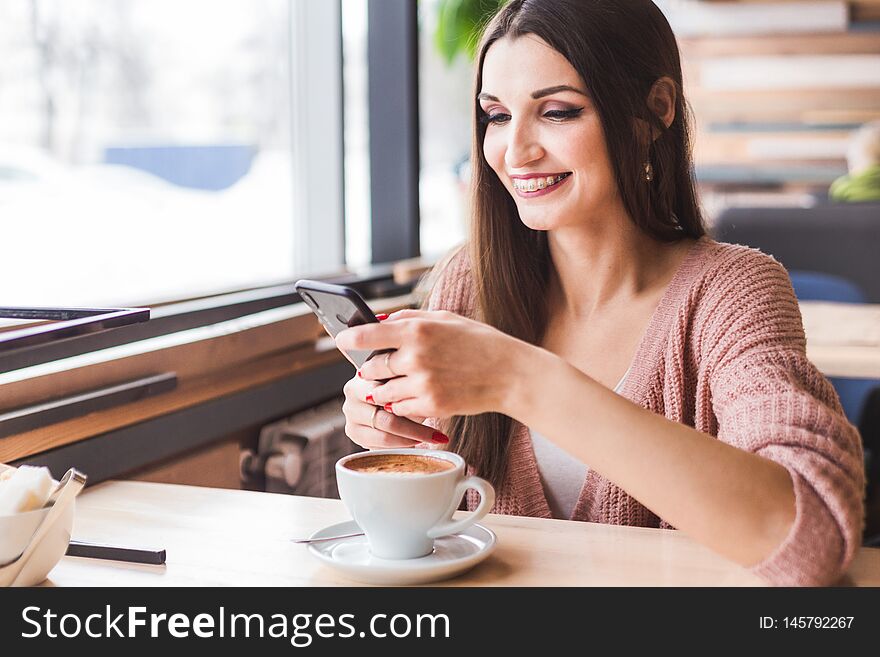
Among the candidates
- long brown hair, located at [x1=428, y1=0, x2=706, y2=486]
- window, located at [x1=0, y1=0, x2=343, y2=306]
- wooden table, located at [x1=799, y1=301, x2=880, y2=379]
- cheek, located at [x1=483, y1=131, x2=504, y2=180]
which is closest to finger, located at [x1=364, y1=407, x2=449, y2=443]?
long brown hair, located at [x1=428, y1=0, x2=706, y2=486]

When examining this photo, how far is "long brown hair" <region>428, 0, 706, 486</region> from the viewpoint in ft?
4.44

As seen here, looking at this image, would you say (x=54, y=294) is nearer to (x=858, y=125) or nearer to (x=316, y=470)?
(x=316, y=470)

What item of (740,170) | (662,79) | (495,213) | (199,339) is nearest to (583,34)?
(662,79)

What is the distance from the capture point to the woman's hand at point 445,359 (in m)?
0.96

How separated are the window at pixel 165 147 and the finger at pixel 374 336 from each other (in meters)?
0.65

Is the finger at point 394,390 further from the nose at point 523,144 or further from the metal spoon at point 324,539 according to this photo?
the nose at point 523,144

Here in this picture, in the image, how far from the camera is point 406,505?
0.94m

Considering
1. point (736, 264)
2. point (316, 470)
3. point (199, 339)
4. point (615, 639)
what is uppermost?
point (736, 264)

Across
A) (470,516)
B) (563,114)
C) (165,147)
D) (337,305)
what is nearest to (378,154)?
(165,147)

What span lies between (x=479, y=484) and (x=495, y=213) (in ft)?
2.17

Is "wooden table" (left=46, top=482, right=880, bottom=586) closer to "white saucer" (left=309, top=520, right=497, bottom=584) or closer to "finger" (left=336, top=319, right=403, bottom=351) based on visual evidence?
"white saucer" (left=309, top=520, right=497, bottom=584)

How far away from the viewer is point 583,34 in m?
1.34

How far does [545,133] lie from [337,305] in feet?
1.69

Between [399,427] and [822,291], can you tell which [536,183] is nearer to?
[399,427]
